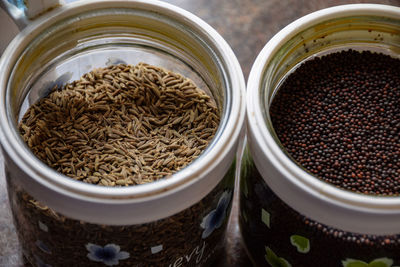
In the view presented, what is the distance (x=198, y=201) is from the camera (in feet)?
2.25

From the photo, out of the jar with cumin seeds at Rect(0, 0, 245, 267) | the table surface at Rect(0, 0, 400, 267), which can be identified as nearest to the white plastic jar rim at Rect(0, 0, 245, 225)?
the jar with cumin seeds at Rect(0, 0, 245, 267)

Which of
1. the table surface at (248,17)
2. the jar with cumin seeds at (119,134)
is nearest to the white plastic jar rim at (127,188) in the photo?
the jar with cumin seeds at (119,134)

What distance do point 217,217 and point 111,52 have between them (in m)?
0.29

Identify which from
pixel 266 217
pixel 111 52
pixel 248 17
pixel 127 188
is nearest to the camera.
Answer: pixel 127 188

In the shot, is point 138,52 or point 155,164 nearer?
point 155,164

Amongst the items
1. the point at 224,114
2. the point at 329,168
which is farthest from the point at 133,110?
the point at 329,168

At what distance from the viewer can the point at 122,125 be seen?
796mm

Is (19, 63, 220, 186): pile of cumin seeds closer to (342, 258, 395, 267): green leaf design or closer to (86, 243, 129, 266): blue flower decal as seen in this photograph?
(86, 243, 129, 266): blue flower decal

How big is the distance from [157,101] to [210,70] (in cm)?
9

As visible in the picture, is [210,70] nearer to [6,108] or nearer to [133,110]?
[133,110]

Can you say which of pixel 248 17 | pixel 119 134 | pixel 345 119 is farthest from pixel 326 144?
pixel 248 17

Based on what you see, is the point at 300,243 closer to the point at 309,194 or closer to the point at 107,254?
the point at 309,194

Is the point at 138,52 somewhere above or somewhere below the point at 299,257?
above

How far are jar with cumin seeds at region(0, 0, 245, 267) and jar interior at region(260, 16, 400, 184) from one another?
8 cm
